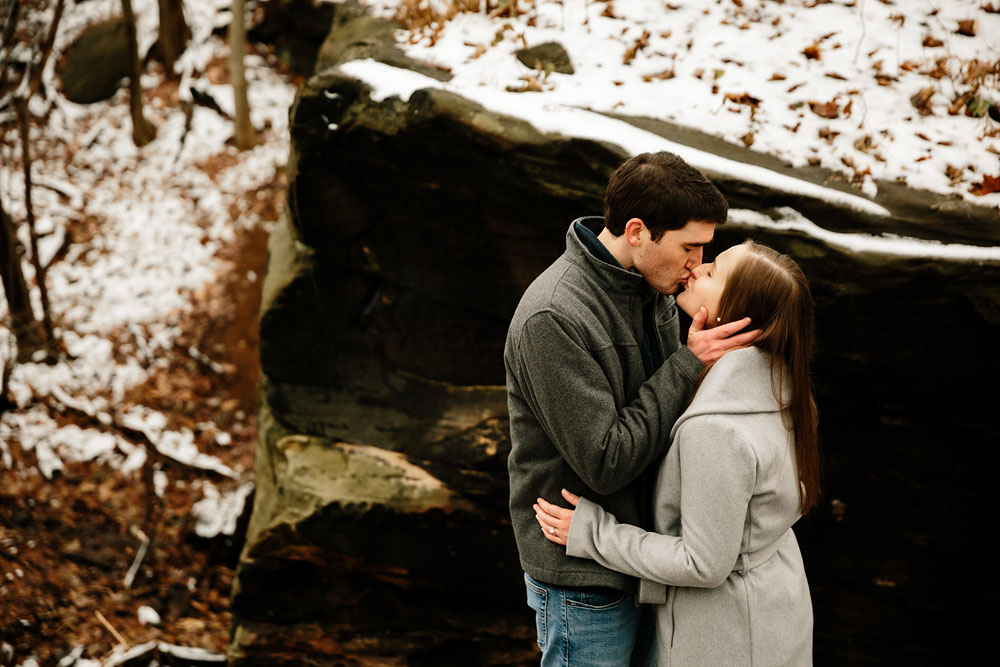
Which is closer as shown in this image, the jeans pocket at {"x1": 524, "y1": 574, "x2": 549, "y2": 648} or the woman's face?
the woman's face

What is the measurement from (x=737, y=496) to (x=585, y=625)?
0.81 meters

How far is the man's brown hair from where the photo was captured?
95.9 inches

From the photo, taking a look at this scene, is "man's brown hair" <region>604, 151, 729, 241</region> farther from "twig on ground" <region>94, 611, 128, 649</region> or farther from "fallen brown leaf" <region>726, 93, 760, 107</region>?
"twig on ground" <region>94, 611, 128, 649</region>

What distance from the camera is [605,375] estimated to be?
2490 mm

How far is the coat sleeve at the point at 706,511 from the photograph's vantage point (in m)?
2.22

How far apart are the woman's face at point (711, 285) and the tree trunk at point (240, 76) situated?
28.9 feet

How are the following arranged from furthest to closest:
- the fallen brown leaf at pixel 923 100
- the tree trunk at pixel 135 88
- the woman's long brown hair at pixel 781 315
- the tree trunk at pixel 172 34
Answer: the tree trunk at pixel 172 34
the tree trunk at pixel 135 88
the fallen brown leaf at pixel 923 100
the woman's long brown hair at pixel 781 315

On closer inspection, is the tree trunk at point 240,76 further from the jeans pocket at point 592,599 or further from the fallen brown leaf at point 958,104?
the jeans pocket at point 592,599

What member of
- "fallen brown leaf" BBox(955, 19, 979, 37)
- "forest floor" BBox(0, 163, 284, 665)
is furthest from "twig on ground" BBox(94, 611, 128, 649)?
"fallen brown leaf" BBox(955, 19, 979, 37)

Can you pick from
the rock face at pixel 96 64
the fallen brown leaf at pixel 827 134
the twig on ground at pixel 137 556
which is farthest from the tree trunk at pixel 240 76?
the fallen brown leaf at pixel 827 134

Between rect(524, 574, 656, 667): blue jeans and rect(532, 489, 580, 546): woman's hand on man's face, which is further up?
rect(532, 489, 580, 546): woman's hand on man's face

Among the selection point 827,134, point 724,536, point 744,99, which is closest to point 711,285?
→ point 724,536

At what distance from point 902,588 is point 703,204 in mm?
2814

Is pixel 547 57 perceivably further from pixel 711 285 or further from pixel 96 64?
pixel 96 64
